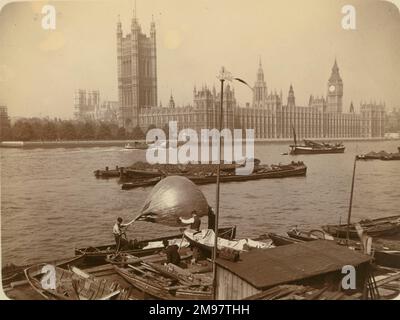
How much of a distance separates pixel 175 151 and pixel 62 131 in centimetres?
195

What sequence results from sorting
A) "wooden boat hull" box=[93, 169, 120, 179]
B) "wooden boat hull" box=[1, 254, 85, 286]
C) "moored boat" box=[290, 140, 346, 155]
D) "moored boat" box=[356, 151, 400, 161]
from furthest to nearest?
"moored boat" box=[290, 140, 346, 155]
"moored boat" box=[356, 151, 400, 161]
"wooden boat hull" box=[93, 169, 120, 179]
"wooden boat hull" box=[1, 254, 85, 286]

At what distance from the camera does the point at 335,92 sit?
6895 mm

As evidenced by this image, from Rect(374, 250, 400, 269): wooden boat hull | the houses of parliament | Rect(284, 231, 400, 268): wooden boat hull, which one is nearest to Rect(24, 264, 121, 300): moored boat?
the houses of parliament

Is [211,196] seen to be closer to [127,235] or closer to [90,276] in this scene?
[127,235]

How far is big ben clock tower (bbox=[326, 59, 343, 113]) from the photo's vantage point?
21.7ft

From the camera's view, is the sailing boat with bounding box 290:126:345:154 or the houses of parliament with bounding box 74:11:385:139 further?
the sailing boat with bounding box 290:126:345:154

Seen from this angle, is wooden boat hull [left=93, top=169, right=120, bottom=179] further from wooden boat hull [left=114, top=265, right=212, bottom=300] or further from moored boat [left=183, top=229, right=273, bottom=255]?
wooden boat hull [left=114, top=265, right=212, bottom=300]

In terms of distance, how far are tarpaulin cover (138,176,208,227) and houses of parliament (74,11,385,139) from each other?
92 cm

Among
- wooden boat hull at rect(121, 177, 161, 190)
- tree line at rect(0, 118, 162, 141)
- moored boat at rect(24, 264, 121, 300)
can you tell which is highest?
tree line at rect(0, 118, 162, 141)

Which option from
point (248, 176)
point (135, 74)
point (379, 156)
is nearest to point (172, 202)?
point (248, 176)

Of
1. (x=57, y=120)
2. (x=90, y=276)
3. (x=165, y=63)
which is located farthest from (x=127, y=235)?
(x=165, y=63)

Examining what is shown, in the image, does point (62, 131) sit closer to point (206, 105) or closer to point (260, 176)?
point (206, 105)

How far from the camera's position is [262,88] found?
685 cm

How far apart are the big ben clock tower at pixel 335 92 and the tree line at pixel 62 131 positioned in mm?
2980
